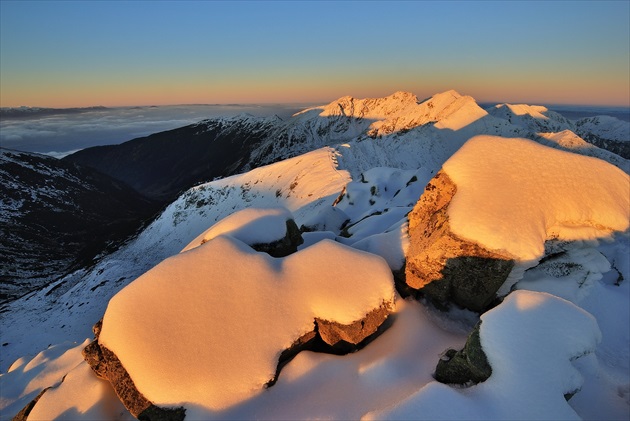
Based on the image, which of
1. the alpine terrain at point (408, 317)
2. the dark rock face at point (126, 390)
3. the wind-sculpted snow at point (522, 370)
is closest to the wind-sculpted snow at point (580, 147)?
the alpine terrain at point (408, 317)

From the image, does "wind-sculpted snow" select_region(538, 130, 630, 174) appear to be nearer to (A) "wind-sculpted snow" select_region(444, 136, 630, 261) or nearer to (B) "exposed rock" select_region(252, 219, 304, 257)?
(A) "wind-sculpted snow" select_region(444, 136, 630, 261)

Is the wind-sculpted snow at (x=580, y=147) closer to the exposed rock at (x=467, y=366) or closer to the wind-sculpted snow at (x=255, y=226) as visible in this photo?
the wind-sculpted snow at (x=255, y=226)

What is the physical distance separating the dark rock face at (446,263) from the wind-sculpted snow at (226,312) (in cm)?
216

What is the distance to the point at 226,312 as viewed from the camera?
37.8 feet

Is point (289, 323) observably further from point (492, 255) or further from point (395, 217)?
point (395, 217)

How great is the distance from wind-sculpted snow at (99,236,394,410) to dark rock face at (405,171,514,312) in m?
2.16

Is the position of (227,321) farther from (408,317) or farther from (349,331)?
(408,317)

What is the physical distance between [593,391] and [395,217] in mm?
16742

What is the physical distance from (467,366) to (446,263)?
202 inches

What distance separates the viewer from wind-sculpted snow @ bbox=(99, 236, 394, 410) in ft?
34.7

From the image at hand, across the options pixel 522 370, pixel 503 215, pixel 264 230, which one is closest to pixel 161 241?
pixel 264 230

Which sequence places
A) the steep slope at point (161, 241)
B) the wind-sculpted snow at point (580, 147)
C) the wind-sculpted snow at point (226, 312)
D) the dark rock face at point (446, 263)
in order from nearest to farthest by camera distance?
the wind-sculpted snow at point (226, 312), the dark rock face at point (446, 263), the steep slope at point (161, 241), the wind-sculpted snow at point (580, 147)

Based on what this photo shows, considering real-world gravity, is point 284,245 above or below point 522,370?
below

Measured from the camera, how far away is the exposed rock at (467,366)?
343 inches
